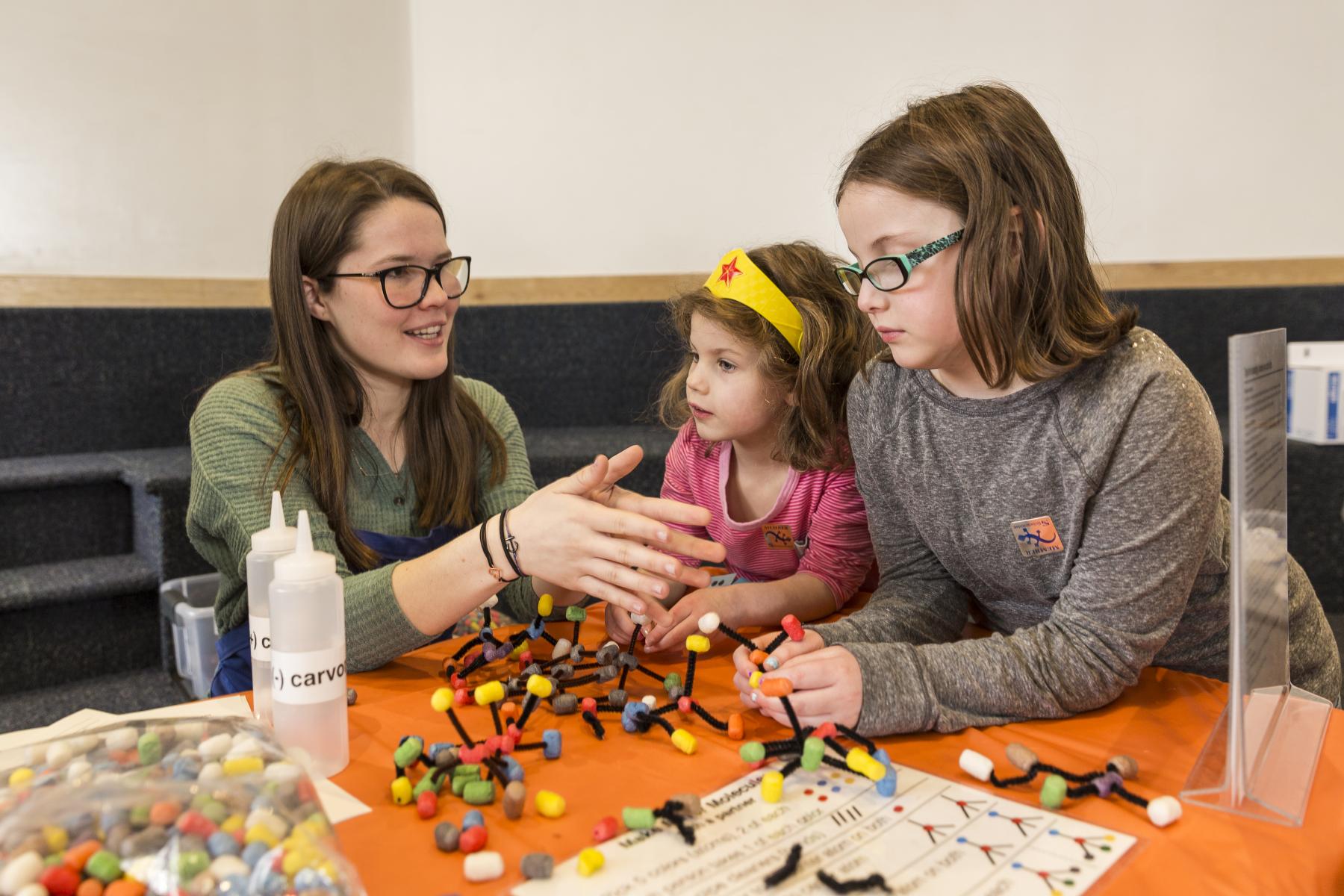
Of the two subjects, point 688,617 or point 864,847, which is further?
point 688,617

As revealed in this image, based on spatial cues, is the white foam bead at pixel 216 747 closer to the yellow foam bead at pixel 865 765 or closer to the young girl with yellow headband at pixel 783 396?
the yellow foam bead at pixel 865 765

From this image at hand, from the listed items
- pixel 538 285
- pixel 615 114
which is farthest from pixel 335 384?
pixel 615 114

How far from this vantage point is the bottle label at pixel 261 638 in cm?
94

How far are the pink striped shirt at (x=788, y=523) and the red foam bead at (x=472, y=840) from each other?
2.52 feet

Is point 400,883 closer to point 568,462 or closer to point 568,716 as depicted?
point 568,716

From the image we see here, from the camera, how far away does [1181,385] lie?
1.03 meters

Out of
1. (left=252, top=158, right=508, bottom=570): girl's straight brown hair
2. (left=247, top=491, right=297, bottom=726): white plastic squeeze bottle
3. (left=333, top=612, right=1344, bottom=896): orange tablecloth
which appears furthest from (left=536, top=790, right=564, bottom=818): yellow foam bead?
(left=252, top=158, right=508, bottom=570): girl's straight brown hair

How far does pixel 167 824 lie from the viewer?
2.02 feet

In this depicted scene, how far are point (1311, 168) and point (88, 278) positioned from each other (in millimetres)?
3546

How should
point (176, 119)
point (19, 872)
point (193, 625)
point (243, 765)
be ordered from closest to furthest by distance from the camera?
1. point (19, 872)
2. point (243, 765)
3. point (193, 625)
4. point (176, 119)

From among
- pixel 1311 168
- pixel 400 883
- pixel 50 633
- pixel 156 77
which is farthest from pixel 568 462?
pixel 1311 168

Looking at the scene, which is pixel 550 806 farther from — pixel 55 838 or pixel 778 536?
pixel 778 536

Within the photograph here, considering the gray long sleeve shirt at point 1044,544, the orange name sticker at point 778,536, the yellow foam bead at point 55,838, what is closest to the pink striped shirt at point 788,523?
the orange name sticker at point 778,536

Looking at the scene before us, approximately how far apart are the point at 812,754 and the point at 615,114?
8.63ft
